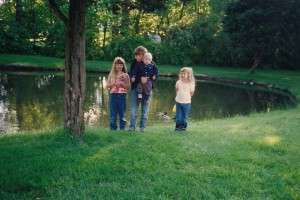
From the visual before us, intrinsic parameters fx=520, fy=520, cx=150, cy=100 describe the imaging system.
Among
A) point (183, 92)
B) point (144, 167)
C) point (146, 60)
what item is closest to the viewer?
point (144, 167)

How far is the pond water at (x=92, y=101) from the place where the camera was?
62.5ft

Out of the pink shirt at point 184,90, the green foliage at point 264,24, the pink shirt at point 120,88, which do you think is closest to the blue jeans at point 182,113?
the pink shirt at point 184,90

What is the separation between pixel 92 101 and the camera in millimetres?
24359

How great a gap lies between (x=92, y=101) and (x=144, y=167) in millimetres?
16571

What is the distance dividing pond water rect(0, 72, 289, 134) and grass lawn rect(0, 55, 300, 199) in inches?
304

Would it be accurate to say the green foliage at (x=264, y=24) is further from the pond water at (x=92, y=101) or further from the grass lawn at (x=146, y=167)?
the grass lawn at (x=146, y=167)

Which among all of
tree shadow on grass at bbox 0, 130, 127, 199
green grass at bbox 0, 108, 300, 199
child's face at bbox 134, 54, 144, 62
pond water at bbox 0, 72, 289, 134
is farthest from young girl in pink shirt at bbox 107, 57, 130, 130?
pond water at bbox 0, 72, 289, 134

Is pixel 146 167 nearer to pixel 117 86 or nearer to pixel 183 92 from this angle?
pixel 117 86

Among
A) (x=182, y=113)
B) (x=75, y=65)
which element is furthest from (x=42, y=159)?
(x=182, y=113)

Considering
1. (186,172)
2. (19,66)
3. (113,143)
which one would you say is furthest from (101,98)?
(186,172)

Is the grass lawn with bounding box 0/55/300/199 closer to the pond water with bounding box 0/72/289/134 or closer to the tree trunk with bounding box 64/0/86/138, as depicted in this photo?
the tree trunk with bounding box 64/0/86/138

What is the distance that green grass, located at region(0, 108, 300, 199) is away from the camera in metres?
7.12

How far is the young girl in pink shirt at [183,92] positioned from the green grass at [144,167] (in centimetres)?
187

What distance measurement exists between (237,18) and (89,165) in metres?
30.0
